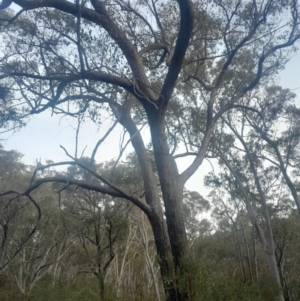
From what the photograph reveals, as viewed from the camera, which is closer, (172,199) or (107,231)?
(172,199)

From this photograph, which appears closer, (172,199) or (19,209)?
(172,199)

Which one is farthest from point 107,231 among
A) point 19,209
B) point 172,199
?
point 172,199

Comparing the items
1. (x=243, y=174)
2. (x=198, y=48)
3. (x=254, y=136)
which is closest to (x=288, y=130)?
(x=254, y=136)

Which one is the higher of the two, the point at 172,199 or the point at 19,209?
the point at 19,209

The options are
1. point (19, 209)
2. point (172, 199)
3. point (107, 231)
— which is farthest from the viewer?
point (19, 209)

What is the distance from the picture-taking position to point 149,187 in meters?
5.74

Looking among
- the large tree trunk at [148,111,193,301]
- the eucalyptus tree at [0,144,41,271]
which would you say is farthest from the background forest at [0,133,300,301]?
the large tree trunk at [148,111,193,301]

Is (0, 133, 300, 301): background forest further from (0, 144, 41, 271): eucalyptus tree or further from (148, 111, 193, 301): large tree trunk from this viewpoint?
(148, 111, 193, 301): large tree trunk

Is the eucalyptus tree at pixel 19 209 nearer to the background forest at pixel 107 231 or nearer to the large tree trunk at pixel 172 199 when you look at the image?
the background forest at pixel 107 231

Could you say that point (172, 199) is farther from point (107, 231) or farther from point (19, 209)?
point (19, 209)

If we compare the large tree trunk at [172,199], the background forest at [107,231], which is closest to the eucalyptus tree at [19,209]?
the background forest at [107,231]

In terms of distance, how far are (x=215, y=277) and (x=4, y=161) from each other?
13.7 m

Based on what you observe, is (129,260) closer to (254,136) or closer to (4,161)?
(4,161)

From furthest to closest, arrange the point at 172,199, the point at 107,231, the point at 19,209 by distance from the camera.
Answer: the point at 19,209
the point at 107,231
the point at 172,199
